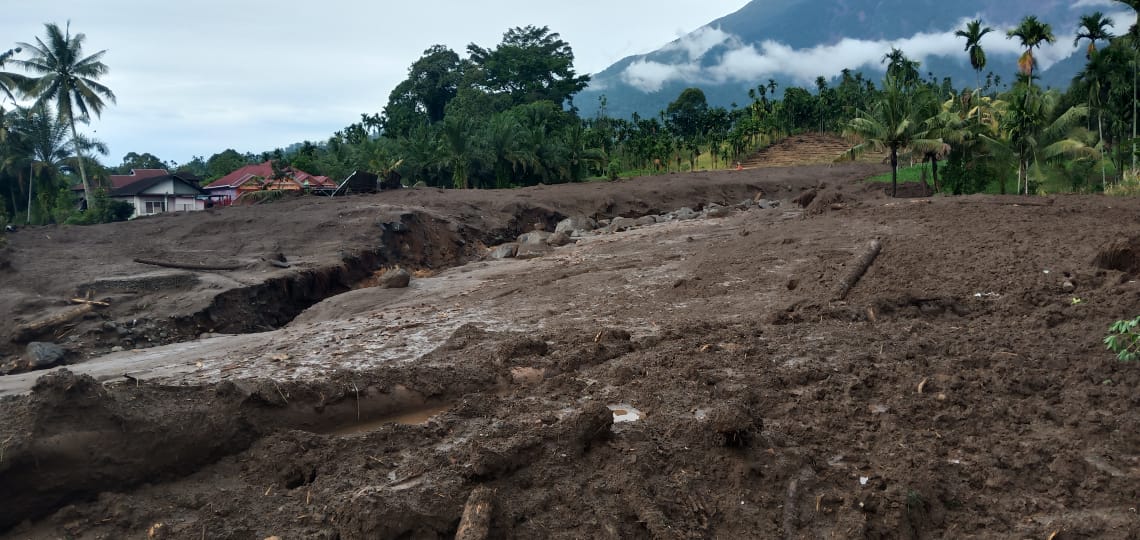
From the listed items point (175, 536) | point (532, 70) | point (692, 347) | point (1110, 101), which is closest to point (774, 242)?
point (692, 347)

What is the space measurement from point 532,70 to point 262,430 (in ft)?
195

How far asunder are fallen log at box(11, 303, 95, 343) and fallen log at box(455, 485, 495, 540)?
1138 cm

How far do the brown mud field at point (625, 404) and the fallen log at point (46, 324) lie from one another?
0.06m

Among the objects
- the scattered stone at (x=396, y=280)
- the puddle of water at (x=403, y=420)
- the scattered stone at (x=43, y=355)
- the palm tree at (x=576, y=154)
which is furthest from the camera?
the palm tree at (x=576, y=154)

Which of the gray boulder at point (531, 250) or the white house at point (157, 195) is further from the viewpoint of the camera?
the white house at point (157, 195)

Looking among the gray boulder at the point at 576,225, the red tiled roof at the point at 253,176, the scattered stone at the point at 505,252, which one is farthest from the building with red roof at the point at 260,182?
the scattered stone at the point at 505,252

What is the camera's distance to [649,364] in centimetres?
712

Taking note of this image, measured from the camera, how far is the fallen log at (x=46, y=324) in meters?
12.0

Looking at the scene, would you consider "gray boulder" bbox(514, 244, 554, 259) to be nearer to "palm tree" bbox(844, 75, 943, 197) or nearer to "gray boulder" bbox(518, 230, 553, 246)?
"gray boulder" bbox(518, 230, 553, 246)

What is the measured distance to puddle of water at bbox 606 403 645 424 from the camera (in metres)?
5.80

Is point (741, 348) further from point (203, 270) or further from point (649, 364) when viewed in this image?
point (203, 270)

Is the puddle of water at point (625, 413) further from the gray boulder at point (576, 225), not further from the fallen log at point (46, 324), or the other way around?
the gray boulder at point (576, 225)

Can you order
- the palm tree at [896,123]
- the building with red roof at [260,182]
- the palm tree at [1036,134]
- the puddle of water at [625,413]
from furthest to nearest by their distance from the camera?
the building with red roof at [260,182] < the palm tree at [896,123] < the palm tree at [1036,134] < the puddle of water at [625,413]

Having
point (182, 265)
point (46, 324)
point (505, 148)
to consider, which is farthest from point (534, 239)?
point (505, 148)
